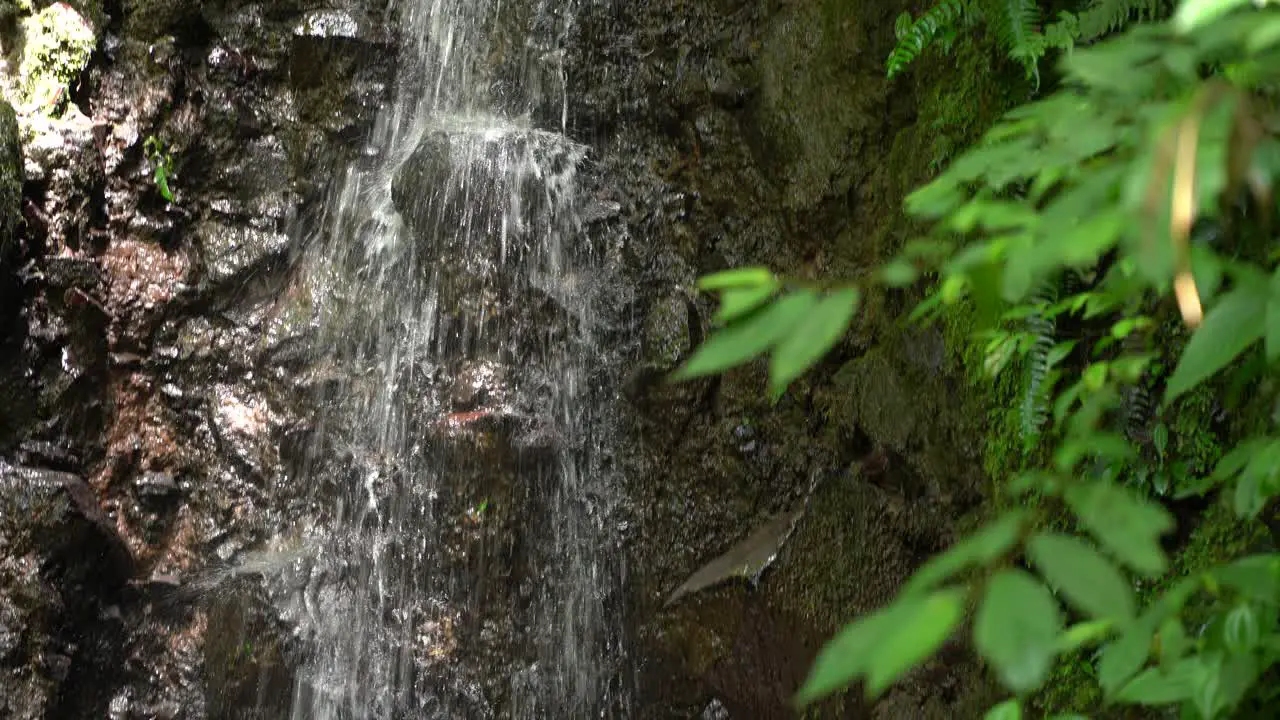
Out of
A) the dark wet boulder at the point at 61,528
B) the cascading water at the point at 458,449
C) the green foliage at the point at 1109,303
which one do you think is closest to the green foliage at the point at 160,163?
the cascading water at the point at 458,449

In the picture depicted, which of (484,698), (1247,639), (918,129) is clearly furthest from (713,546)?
(1247,639)

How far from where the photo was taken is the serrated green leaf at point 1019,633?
77 centimetres

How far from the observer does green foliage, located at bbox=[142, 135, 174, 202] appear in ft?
15.7

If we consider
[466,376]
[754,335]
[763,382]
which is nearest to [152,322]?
[466,376]

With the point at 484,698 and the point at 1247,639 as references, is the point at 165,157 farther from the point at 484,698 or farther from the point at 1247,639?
the point at 1247,639

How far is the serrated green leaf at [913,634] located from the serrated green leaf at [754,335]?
0.25 m

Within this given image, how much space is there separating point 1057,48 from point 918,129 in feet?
2.28

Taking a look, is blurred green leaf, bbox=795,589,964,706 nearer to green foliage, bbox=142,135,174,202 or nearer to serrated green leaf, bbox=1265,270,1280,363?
serrated green leaf, bbox=1265,270,1280,363

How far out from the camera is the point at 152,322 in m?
4.61

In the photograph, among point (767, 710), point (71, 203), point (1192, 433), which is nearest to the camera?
point (1192, 433)

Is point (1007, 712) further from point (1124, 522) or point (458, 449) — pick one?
point (458, 449)

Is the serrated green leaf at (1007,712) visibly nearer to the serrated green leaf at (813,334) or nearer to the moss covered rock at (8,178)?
the serrated green leaf at (813,334)

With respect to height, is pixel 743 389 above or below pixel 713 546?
above

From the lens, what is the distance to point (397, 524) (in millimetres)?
4199
